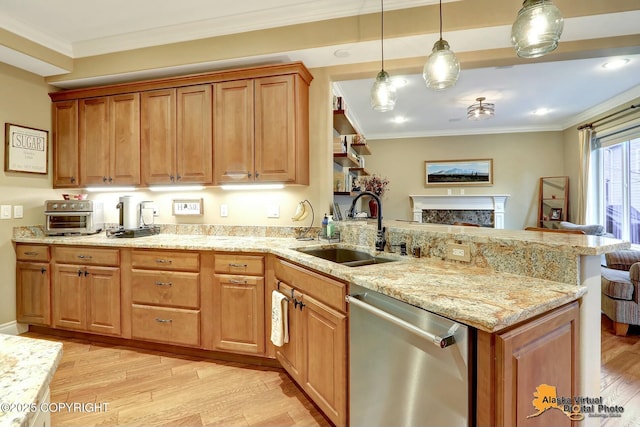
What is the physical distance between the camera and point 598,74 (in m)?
3.61

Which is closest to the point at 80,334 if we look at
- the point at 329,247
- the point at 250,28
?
the point at 329,247

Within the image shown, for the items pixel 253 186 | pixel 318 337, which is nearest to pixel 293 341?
pixel 318 337

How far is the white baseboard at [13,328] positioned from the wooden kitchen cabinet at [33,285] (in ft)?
0.18

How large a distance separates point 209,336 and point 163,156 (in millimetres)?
1689

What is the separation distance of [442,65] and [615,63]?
338cm

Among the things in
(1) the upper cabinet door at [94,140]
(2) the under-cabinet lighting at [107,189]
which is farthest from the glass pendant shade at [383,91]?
(1) the upper cabinet door at [94,140]

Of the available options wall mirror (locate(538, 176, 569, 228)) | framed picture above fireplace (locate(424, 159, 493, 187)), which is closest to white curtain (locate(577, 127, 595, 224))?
wall mirror (locate(538, 176, 569, 228))

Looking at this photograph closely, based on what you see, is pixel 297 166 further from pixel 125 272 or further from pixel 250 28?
pixel 125 272

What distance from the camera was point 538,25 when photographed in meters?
1.20

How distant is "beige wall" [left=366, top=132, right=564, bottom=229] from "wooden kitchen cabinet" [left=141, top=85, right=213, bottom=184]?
14.7 feet

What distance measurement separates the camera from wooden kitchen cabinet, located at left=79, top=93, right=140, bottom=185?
283 cm

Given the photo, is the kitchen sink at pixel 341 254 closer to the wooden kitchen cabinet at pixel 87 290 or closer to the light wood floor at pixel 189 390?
the light wood floor at pixel 189 390

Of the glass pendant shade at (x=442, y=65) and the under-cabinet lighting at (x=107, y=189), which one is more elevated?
the glass pendant shade at (x=442, y=65)

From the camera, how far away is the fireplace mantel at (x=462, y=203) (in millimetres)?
5883
